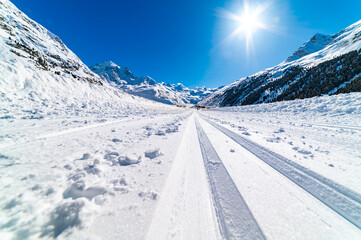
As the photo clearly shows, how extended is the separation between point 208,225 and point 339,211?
5.84ft

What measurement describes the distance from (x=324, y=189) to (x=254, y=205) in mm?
1359

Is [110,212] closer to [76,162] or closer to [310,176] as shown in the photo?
[76,162]

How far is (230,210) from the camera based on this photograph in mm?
1732

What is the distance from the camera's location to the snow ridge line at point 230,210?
1446 mm

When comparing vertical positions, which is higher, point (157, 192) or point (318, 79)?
point (318, 79)

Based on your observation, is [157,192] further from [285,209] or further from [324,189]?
[324,189]

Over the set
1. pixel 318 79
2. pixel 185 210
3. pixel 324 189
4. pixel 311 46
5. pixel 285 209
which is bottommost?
pixel 185 210

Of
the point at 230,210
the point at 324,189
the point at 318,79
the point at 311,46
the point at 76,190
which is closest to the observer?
the point at 230,210

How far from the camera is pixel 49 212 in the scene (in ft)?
4.98

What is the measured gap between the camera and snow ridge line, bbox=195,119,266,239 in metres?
1.45

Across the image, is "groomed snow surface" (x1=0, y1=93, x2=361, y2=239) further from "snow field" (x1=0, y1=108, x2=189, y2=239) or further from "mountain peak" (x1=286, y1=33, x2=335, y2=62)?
"mountain peak" (x1=286, y1=33, x2=335, y2=62)

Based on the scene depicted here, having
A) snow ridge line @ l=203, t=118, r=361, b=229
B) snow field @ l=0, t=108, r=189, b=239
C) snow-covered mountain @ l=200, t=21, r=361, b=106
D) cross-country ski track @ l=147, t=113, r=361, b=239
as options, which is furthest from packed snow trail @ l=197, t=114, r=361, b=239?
snow-covered mountain @ l=200, t=21, r=361, b=106

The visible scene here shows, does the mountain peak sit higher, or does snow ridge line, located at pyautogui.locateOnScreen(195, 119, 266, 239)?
the mountain peak

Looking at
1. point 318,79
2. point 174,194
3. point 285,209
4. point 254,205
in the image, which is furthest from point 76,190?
point 318,79
